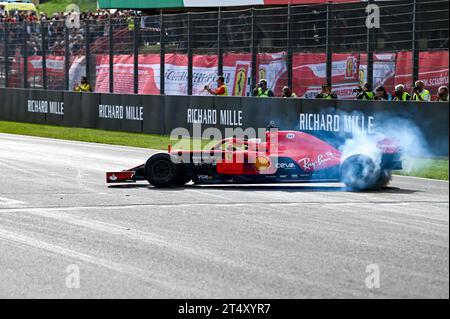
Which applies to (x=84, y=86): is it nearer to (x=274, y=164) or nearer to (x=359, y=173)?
(x=274, y=164)

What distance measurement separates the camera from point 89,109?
30.1 m

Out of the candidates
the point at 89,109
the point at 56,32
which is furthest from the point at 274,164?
the point at 56,32

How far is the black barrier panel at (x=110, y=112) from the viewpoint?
28.6 meters

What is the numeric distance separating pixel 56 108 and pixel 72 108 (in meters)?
1.22

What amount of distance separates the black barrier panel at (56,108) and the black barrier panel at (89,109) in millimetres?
1294

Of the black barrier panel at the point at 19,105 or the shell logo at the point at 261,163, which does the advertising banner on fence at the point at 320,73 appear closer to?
the shell logo at the point at 261,163

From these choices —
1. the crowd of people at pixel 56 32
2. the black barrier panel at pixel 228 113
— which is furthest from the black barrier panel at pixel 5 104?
the black barrier panel at pixel 228 113

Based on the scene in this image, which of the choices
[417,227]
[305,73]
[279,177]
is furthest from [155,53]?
[417,227]

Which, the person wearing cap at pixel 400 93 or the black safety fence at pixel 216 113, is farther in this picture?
the person wearing cap at pixel 400 93

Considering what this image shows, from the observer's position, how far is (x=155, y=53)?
1145 inches

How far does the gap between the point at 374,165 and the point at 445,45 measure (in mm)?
7882
